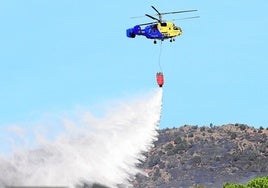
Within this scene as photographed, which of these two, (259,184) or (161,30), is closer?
(161,30)

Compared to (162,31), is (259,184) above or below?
below

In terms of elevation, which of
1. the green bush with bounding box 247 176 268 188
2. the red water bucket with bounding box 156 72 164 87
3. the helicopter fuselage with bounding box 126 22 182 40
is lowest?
the green bush with bounding box 247 176 268 188

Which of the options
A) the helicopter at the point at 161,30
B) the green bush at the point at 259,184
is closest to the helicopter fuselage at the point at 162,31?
the helicopter at the point at 161,30

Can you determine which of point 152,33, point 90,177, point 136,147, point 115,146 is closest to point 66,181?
point 90,177

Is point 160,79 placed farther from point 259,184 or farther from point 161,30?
point 259,184

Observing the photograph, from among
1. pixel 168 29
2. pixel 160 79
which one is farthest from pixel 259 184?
pixel 160 79

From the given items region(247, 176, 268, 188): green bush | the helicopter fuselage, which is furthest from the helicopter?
region(247, 176, 268, 188): green bush

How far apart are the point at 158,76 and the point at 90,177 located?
29862 mm

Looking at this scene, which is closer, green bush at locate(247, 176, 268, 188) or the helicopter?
the helicopter

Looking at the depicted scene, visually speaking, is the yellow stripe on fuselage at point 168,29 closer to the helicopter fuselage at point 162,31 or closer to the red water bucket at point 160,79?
the helicopter fuselage at point 162,31

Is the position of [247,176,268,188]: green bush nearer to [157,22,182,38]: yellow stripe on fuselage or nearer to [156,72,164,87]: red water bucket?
[157,22,182,38]: yellow stripe on fuselage

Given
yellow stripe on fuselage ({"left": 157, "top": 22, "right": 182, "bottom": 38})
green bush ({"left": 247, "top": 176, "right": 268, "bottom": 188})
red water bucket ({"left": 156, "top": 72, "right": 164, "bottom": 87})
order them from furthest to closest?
green bush ({"left": 247, "top": 176, "right": 268, "bottom": 188}) < yellow stripe on fuselage ({"left": 157, "top": 22, "right": 182, "bottom": 38}) < red water bucket ({"left": 156, "top": 72, "right": 164, "bottom": 87})

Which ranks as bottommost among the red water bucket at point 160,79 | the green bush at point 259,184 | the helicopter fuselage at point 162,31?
the green bush at point 259,184

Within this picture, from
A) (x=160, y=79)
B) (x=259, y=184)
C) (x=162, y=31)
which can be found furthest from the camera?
(x=259, y=184)
